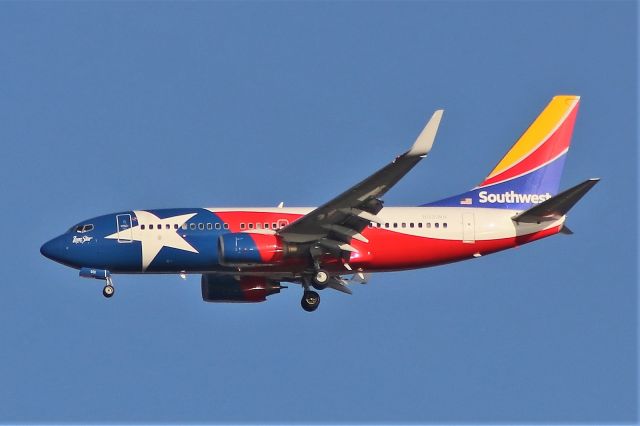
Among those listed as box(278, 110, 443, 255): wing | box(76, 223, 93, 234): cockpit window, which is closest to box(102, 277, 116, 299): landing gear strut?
box(76, 223, 93, 234): cockpit window

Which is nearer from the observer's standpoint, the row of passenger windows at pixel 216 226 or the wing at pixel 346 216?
the wing at pixel 346 216

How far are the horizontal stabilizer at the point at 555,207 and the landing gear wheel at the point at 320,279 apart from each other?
7.39m

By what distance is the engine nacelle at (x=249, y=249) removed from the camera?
5019 centimetres

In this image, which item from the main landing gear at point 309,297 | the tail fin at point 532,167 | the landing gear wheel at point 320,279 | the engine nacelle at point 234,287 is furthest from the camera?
the engine nacelle at point 234,287

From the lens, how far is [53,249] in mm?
53531

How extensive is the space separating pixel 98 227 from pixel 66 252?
152 centimetres

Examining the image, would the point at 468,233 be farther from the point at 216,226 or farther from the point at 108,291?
the point at 108,291

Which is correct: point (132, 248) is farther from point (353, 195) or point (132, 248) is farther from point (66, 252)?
point (353, 195)

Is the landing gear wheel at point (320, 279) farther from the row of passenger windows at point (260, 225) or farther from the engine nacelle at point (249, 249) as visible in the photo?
the row of passenger windows at point (260, 225)

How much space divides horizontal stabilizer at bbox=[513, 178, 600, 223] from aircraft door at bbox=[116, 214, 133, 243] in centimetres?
1443

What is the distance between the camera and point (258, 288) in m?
55.8

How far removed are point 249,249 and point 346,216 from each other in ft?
12.0

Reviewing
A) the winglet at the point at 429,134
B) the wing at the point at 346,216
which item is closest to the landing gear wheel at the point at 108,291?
the wing at the point at 346,216

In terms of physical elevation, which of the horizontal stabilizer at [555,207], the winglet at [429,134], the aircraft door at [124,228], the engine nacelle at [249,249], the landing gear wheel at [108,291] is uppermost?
the winglet at [429,134]
